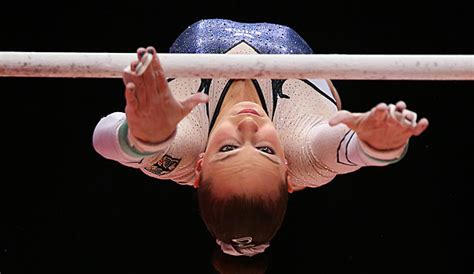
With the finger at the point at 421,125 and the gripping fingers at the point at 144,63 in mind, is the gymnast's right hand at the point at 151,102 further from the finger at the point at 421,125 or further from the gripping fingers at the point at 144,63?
the finger at the point at 421,125

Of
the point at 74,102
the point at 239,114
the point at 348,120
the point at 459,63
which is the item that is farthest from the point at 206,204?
the point at 74,102

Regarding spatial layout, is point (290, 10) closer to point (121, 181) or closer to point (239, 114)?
point (121, 181)

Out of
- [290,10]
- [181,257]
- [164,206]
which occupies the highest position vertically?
[290,10]

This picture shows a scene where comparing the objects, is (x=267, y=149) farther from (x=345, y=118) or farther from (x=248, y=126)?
(x=345, y=118)

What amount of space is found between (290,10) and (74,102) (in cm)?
64

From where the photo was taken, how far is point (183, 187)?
7.31 feet

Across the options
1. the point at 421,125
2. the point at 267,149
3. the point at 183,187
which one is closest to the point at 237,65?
the point at 267,149

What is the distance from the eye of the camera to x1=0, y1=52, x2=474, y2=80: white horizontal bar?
4.62ft

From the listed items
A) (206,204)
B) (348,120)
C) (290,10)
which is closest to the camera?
(348,120)

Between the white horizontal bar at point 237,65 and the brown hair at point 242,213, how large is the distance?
0.24 m

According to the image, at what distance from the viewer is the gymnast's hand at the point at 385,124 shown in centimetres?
129

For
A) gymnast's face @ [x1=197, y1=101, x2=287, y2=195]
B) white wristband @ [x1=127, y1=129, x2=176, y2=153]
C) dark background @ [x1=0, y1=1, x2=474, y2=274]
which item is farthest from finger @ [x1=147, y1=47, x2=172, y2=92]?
dark background @ [x1=0, y1=1, x2=474, y2=274]

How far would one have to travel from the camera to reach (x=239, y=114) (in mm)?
1597

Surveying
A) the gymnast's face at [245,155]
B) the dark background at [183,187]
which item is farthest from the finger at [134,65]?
the dark background at [183,187]
